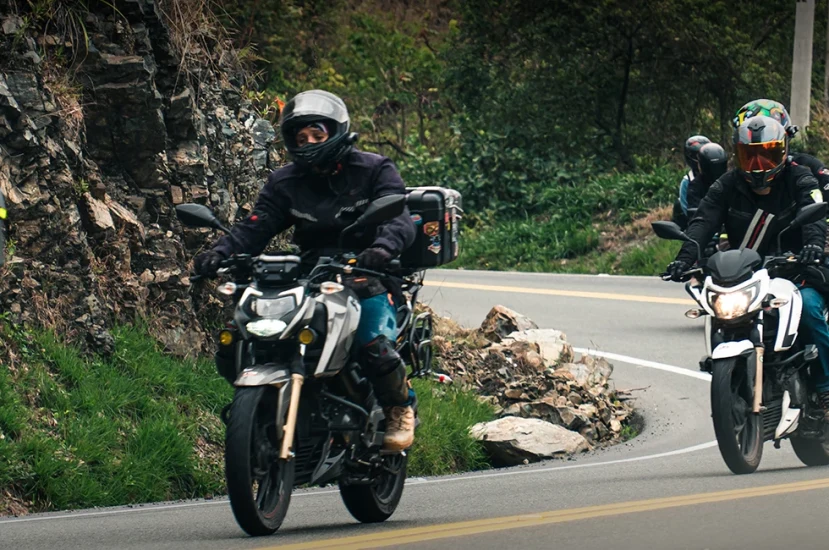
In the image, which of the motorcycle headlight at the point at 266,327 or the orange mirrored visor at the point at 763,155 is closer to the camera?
the motorcycle headlight at the point at 266,327

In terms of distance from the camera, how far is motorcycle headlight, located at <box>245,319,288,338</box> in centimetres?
685

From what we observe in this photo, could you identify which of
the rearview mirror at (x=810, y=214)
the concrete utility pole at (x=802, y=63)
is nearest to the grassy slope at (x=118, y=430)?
the rearview mirror at (x=810, y=214)

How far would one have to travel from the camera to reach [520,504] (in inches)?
325

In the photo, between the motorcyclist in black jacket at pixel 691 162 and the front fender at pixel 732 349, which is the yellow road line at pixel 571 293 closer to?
the motorcyclist in black jacket at pixel 691 162

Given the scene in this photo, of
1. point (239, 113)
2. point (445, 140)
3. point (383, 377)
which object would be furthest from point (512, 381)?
point (445, 140)

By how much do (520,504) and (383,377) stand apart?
1227 mm

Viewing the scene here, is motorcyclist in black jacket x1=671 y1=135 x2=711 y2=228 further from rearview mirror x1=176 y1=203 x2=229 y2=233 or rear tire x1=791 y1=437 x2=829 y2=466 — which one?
rearview mirror x1=176 y1=203 x2=229 y2=233

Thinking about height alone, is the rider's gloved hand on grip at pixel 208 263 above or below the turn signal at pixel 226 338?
above

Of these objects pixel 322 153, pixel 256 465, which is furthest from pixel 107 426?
pixel 256 465

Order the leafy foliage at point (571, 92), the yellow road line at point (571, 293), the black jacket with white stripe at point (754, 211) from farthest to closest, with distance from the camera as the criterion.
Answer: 1. the leafy foliage at point (571, 92)
2. the yellow road line at point (571, 293)
3. the black jacket with white stripe at point (754, 211)

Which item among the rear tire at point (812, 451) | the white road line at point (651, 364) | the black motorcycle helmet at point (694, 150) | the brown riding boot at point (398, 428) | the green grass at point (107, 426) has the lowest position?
the white road line at point (651, 364)

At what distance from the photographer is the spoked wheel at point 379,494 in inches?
299

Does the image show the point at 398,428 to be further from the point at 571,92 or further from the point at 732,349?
the point at 571,92

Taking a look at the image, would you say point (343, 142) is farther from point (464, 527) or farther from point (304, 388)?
point (464, 527)
